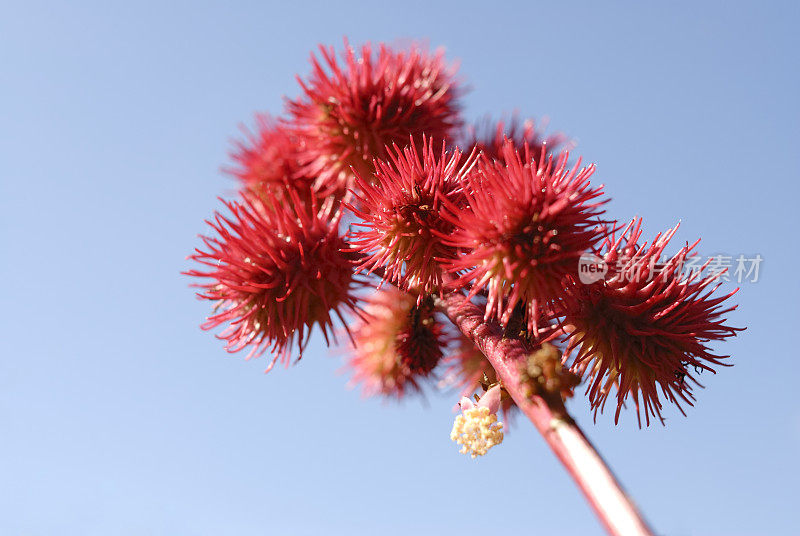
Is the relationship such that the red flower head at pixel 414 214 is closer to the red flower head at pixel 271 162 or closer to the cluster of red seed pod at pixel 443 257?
the cluster of red seed pod at pixel 443 257

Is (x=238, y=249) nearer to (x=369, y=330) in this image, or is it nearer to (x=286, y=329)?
(x=286, y=329)

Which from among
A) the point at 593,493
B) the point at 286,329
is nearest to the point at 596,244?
the point at 593,493

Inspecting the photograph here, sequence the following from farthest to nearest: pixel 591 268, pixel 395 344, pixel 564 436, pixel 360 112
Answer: pixel 395 344 → pixel 360 112 → pixel 591 268 → pixel 564 436

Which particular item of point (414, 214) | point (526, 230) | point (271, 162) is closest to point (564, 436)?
point (526, 230)
